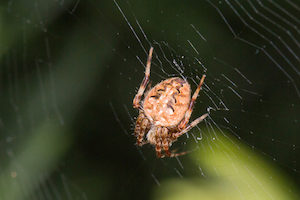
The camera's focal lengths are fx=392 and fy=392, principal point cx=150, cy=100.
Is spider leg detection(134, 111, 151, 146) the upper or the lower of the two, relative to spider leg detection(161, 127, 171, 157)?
upper

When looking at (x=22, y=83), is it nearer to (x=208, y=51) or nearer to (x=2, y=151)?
(x=2, y=151)

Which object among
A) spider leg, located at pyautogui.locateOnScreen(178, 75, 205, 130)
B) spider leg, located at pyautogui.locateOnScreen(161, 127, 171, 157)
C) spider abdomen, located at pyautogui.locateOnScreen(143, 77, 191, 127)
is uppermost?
spider abdomen, located at pyautogui.locateOnScreen(143, 77, 191, 127)

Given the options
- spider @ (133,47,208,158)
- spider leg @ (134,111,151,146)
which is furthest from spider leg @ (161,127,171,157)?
spider leg @ (134,111,151,146)

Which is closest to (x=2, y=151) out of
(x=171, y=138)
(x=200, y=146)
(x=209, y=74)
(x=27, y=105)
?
(x=27, y=105)

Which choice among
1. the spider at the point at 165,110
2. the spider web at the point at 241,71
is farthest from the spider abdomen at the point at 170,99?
the spider web at the point at 241,71

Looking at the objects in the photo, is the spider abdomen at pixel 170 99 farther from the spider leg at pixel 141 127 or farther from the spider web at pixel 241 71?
the spider leg at pixel 141 127

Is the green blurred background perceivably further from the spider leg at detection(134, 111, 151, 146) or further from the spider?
the spider leg at detection(134, 111, 151, 146)

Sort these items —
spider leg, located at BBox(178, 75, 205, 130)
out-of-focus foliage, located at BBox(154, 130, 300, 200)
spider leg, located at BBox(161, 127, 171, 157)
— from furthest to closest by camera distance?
spider leg, located at BBox(161, 127, 171, 157) → out-of-focus foliage, located at BBox(154, 130, 300, 200) → spider leg, located at BBox(178, 75, 205, 130)

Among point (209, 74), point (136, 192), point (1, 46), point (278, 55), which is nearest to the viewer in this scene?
point (209, 74)
